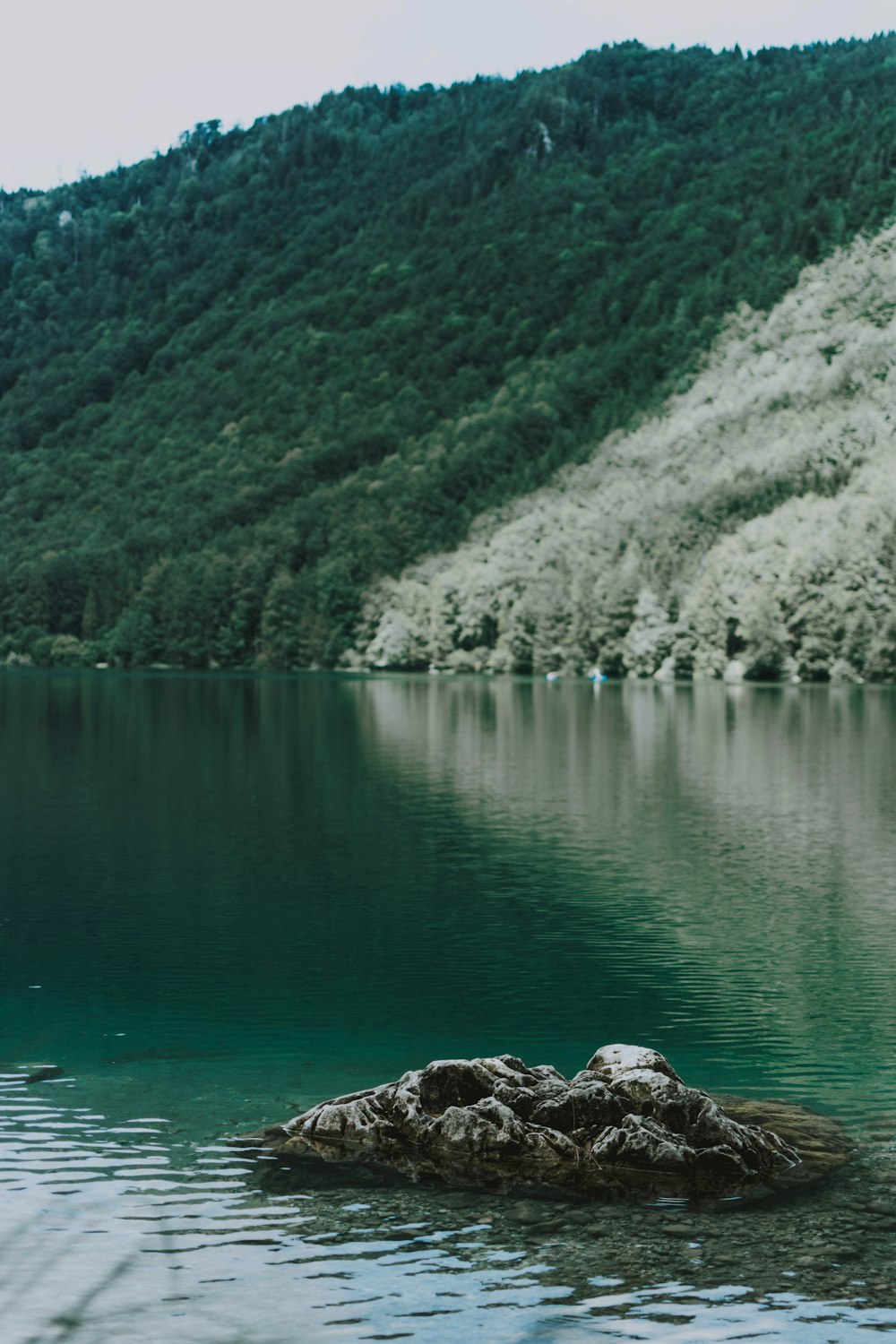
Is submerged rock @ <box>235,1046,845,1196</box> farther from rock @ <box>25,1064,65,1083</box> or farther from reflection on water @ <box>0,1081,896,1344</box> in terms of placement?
Result: rock @ <box>25,1064,65,1083</box>

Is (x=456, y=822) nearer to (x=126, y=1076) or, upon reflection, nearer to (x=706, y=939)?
(x=706, y=939)

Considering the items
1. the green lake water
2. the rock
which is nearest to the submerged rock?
the green lake water

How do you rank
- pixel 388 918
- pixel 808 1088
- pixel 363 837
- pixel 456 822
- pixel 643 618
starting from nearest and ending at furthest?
pixel 808 1088 < pixel 388 918 < pixel 363 837 < pixel 456 822 < pixel 643 618

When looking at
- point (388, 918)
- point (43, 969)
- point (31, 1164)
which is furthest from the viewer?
point (388, 918)

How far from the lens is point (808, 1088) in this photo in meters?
16.5

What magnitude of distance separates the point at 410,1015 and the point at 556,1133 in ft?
21.2

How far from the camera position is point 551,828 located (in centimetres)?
3872

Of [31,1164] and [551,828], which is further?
[551,828]

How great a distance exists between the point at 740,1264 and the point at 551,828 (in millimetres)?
27397

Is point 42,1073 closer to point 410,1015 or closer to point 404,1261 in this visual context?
point 410,1015

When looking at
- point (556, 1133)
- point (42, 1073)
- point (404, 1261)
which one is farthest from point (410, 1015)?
point (404, 1261)

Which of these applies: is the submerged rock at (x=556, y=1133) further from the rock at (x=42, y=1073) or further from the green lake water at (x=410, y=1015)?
the rock at (x=42, y=1073)

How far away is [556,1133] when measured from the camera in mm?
13500

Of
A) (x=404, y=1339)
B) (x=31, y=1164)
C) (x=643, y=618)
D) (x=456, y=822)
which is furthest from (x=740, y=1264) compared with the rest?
(x=643, y=618)
